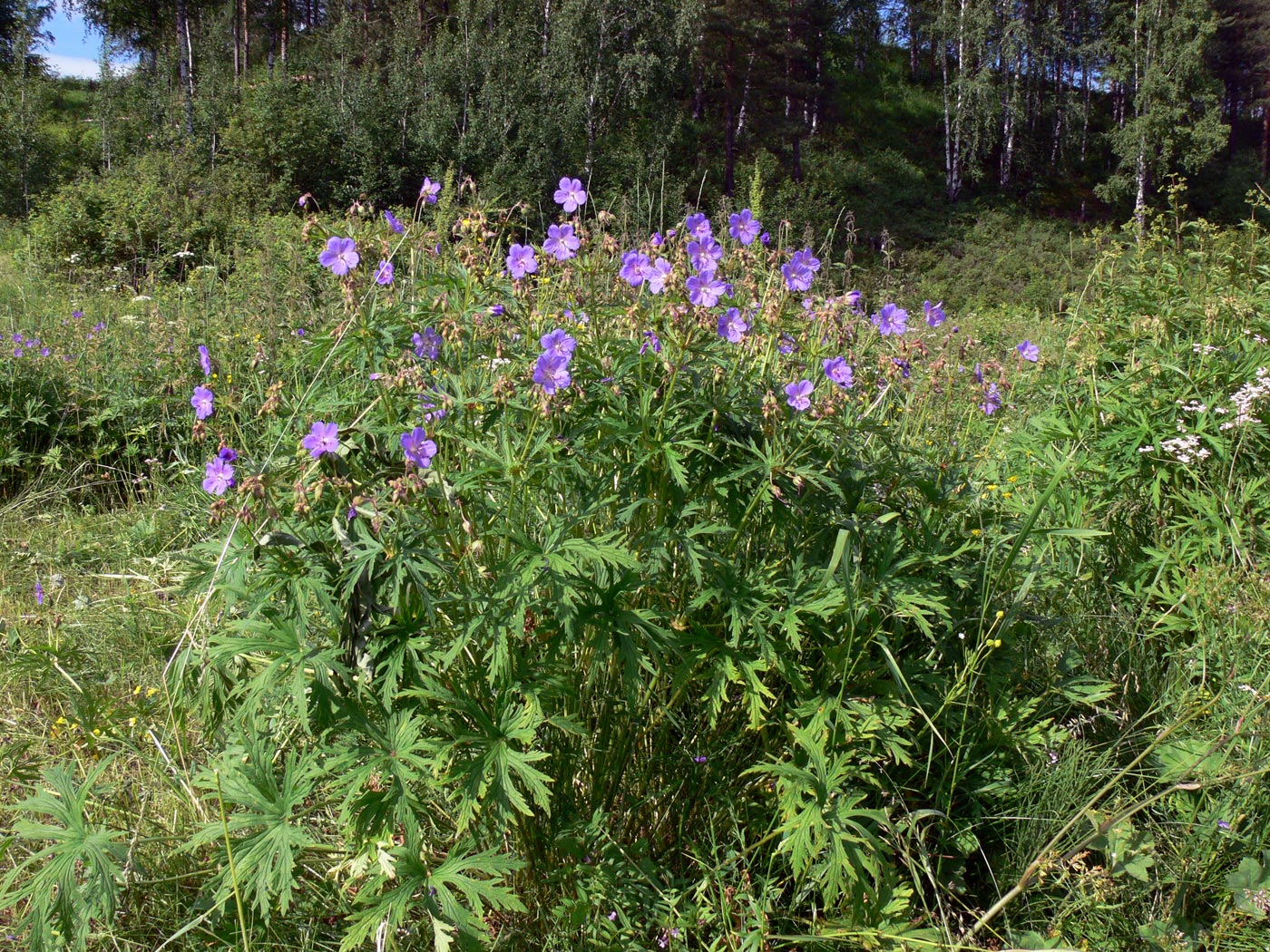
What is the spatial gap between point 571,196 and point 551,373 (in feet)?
2.57

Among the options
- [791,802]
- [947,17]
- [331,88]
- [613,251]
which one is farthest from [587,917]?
[947,17]

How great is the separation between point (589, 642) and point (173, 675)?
829 millimetres

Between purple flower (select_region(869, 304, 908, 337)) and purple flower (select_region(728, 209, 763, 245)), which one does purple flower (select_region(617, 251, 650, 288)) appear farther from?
purple flower (select_region(869, 304, 908, 337))

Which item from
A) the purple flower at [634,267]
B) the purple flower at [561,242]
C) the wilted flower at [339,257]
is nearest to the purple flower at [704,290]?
the purple flower at [634,267]

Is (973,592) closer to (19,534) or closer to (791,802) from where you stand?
(791,802)

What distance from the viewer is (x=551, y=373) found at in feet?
4.97

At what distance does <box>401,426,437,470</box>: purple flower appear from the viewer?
1.45 metres

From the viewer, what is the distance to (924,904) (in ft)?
6.01

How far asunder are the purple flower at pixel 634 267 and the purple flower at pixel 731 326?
→ 7.5 inches

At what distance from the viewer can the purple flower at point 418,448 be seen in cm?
145

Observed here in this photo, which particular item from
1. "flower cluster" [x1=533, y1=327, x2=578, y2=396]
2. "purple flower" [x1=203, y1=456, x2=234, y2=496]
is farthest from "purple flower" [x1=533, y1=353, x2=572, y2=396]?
"purple flower" [x1=203, y1=456, x2=234, y2=496]

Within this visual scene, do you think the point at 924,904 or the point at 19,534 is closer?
the point at 924,904

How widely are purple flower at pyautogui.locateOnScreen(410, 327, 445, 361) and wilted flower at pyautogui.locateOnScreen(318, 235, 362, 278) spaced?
0.20 m

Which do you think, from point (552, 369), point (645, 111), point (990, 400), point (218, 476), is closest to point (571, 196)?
point (552, 369)
